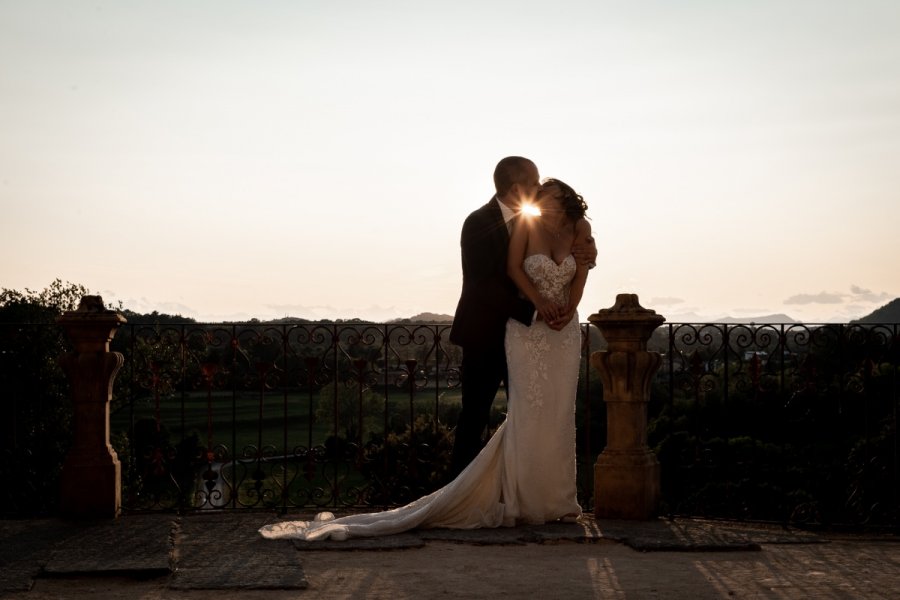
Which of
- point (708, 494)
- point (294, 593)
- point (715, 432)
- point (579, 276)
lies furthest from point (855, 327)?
point (715, 432)

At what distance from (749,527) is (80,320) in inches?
200

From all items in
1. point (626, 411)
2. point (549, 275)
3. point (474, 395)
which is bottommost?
point (626, 411)

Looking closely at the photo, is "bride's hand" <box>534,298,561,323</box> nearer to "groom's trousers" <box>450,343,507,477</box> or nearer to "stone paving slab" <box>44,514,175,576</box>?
"groom's trousers" <box>450,343,507,477</box>

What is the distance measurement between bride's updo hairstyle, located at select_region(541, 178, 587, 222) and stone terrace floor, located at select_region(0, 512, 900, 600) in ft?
7.17

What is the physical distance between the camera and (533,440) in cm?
756

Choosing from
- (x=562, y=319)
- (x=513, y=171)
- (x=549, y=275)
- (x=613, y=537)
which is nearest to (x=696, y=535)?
(x=613, y=537)

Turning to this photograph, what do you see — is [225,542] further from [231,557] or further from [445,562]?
[445,562]

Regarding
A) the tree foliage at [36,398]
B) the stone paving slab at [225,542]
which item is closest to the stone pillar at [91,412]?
the stone paving slab at [225,542]

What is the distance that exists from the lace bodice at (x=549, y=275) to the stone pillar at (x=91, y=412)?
9.98 feet

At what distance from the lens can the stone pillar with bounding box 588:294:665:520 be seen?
786cm

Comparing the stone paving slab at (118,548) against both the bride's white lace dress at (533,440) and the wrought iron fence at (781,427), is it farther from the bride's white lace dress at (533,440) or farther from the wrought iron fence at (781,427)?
the wrought iron fence at (781,427)

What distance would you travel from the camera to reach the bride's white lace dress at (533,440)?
294 inches

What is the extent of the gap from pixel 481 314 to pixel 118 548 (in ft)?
9.33

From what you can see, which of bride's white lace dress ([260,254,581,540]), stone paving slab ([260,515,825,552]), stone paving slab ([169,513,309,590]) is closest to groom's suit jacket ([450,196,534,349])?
bride's white lace dress ([260,254,581,540])
